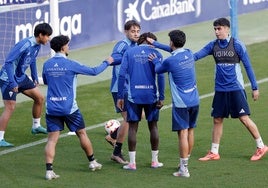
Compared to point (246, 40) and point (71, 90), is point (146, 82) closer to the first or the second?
point (71, 90)

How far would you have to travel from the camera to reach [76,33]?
2291 cm

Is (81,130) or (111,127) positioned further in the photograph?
(111,127)

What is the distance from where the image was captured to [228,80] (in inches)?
531

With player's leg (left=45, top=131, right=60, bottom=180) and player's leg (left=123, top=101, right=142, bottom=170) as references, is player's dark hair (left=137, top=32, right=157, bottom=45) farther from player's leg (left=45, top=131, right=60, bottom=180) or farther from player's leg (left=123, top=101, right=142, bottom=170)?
player's leg (left=45, top=131, right=60, bottom=180)

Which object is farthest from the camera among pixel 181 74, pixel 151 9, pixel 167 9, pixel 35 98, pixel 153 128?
pixel 167 9

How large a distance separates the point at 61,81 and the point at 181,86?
4.97 feet

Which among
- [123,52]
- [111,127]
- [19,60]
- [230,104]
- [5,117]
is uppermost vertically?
[123,52]

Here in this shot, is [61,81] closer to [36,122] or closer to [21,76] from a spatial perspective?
[21,76]

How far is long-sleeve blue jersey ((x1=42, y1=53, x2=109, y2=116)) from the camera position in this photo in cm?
1263

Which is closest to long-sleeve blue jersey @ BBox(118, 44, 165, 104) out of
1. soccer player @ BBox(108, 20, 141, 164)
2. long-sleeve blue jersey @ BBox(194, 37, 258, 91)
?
soccer player @ BBox(108, 20, 141, 164)

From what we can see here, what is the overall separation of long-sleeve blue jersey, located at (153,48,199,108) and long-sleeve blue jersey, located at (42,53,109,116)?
0.85 metres

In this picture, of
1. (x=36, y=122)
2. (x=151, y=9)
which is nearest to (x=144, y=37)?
(x=36, y=122)

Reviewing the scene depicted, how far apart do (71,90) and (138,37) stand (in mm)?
1314

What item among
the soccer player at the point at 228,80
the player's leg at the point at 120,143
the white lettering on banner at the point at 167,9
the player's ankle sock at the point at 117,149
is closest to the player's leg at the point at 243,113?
the soccer player at the point at 228,80
